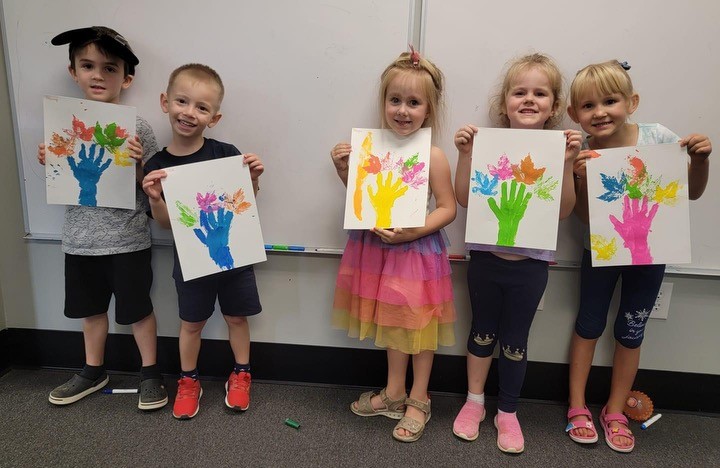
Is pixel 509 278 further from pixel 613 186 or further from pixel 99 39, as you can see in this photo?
pixel 99 39

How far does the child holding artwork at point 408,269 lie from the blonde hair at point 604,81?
17.1 inches

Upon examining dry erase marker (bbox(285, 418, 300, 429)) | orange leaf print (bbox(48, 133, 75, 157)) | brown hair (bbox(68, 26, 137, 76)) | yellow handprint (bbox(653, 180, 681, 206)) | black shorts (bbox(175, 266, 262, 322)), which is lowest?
dry erase marker (bbox(285, 418, 300, 429))

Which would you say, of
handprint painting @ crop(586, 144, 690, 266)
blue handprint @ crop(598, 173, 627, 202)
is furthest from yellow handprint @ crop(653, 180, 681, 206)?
blue handprint @ crop(598, 173, 627, 202)

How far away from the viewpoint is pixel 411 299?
1.33 meters

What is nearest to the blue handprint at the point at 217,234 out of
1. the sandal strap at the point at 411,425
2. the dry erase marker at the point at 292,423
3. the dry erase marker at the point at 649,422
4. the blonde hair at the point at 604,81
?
the dry erase marker at the point at 292,423

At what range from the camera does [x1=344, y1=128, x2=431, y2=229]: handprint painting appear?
4.24ft

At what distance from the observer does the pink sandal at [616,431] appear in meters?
1.41

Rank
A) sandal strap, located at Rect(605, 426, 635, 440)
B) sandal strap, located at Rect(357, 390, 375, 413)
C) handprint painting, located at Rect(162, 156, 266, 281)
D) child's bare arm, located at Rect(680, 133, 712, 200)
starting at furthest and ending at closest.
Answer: sandal strap, located at Rect(357, 390, 375, 413) < sandal strap, located at Rect(605, 426, 635, 440) < handprint painting, located at Rect(162, 156, 266, 281) < child's bare arm, located at Rect(680, 133, 712, 200)

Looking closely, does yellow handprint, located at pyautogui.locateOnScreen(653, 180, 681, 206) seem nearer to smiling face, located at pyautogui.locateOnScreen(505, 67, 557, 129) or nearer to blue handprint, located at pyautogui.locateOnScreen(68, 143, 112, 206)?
smiling face, located at pyautogui.locateOnScreen(505, 67, 557, 129)

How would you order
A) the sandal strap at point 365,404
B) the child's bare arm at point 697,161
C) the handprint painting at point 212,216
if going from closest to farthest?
the child's bare arm at point 697,161 < the handprint painting at point 212,216 < the sandal strap at point 365,404

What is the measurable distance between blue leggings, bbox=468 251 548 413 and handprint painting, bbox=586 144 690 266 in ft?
0.72

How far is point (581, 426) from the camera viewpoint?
1452 mm

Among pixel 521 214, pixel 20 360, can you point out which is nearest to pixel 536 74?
pixel 521 214

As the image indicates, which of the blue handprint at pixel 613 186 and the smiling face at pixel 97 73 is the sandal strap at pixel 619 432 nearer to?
the blue handprint at pixel 613 186
